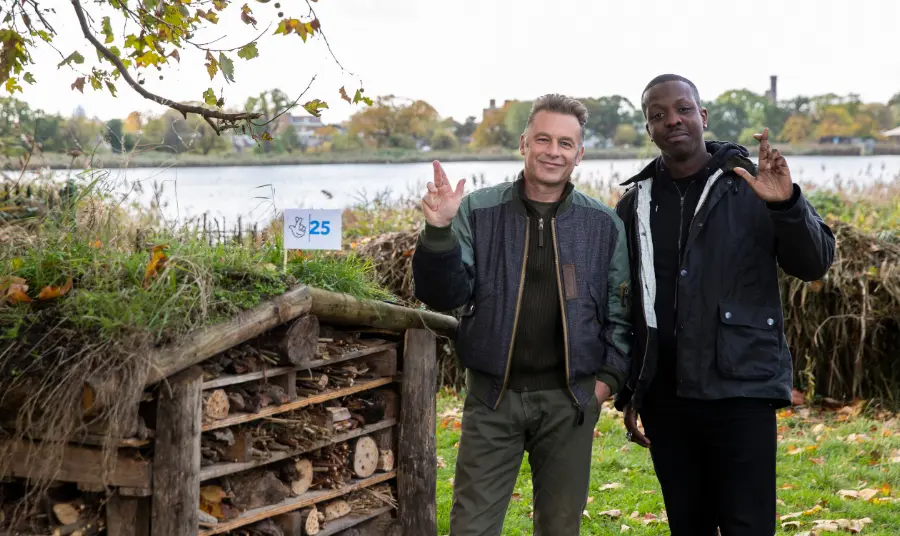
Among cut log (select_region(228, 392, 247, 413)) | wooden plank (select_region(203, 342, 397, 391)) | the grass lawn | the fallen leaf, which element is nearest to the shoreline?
the grass lawn

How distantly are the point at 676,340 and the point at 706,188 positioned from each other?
579mm

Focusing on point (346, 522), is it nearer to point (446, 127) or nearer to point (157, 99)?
point (157, 99)

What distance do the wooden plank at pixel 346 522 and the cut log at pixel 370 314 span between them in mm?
803

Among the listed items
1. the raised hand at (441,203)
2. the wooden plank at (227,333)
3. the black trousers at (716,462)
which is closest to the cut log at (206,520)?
the wooden plank at (227,333)

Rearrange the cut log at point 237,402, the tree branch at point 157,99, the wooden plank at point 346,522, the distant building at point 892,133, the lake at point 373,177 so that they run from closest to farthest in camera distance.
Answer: the cut log at point 237,402 → the wooden plank at point 346,522 → the tree branch at point 157,99 → the lake at point 373,177 → the distant building at point 892,133

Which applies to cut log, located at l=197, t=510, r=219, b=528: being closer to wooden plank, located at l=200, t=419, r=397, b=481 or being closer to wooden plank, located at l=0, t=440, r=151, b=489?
wooden plank, located at l=200, t=419, r=397, b=481

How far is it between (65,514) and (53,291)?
0.79m

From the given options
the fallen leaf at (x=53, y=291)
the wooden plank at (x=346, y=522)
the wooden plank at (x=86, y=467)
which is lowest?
the wooden plank at (x=346, y=522)

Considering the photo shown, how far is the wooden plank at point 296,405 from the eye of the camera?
331 cm

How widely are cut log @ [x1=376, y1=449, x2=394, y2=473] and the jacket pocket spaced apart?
1.52 metres

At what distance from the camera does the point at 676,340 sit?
11.3 ft

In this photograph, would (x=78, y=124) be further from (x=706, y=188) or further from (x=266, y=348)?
(x=706, y=188)

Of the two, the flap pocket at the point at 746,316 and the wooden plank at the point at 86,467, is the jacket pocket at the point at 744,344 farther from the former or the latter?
the wooden plank at the point at 86,467

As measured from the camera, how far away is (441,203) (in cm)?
324
